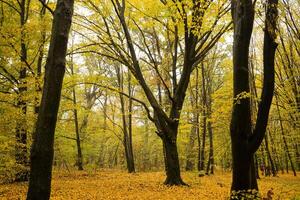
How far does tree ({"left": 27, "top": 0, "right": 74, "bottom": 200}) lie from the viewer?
11.4 ft

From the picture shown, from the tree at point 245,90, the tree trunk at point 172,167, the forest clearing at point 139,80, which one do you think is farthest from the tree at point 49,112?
the tree trunk at point 172,167

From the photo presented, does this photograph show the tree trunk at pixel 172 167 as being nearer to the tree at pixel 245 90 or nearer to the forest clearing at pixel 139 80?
the forest clearing at pixel 139 80

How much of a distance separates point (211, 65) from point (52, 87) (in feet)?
63.4

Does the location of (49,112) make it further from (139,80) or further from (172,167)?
(172,167)

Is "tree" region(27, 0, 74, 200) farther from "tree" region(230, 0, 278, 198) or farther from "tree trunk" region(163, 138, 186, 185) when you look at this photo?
"tree trunk" region(163, 138, 186, 185)

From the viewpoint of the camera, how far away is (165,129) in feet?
38.0

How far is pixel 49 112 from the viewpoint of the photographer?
3596 mm

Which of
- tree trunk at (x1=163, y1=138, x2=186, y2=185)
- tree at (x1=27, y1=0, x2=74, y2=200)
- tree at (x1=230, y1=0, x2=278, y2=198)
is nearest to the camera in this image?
tree at (x1=27, y1=0, x2=74, y2=200)

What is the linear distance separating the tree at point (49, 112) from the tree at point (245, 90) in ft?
10.6

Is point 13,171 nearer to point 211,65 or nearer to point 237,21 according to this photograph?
point 237,21

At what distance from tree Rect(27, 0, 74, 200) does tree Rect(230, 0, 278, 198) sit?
10.6 feet

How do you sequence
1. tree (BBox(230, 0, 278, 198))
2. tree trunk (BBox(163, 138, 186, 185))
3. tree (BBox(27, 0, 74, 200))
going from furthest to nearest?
tree trunk (BBox(163, 138, 186, 185)) → tree (BBox(230, 0, 278, 198)) → tree (BBox(27, 0, 74, 200))

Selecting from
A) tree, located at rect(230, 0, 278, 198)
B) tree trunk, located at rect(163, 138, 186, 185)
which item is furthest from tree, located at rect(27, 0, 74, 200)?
tree trunk, located at rect(163, 138, 186, 185)

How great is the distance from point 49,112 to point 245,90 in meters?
3.61
